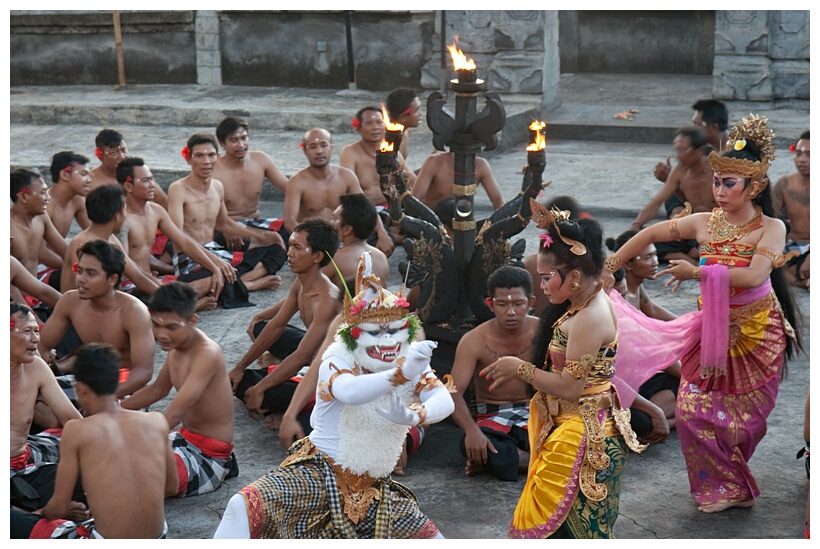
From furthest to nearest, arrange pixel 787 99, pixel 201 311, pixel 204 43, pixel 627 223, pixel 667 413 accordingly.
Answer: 1. pixel 204 43
2. pixel 787 99
3. pixel 627 223
4. pixel 201 311
5. pixel 667 413

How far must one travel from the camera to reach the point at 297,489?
14.2 ft

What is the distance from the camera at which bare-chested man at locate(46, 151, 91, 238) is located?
319 inches

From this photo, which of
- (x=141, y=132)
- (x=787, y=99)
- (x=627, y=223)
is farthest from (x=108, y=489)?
(x=787, y=99)

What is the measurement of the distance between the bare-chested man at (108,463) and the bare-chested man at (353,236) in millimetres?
2126

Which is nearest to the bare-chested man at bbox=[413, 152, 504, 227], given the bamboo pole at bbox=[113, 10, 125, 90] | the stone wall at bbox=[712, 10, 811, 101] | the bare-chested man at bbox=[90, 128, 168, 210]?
the bare-chested man at bbox=[90, 128, 168, 210]

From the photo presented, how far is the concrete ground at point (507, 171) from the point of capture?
5.15 metres

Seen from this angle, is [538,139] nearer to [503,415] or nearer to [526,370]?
[503,415]

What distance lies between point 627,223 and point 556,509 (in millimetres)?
5683

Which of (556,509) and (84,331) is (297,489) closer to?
(556,509)

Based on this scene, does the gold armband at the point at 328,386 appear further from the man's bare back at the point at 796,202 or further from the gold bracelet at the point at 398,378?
the man's bare back at the point at 796,202

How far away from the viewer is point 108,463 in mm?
4434

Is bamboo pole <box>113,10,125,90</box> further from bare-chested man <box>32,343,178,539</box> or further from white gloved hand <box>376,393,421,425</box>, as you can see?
white gloved hand <box>376,393,421,425</box>

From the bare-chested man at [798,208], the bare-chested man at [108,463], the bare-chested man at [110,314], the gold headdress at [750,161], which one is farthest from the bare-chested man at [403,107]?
the bare-chested man at [108,463]

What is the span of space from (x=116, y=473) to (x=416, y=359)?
4.01 ft
